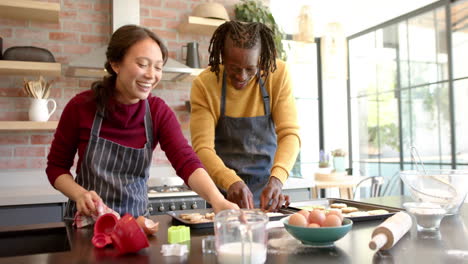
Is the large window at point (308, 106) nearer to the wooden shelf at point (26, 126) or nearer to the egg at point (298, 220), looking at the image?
the wooden shelf at point (26, 126)

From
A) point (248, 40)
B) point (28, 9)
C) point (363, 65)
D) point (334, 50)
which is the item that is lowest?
point (248, 40)

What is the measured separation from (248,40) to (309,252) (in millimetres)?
851

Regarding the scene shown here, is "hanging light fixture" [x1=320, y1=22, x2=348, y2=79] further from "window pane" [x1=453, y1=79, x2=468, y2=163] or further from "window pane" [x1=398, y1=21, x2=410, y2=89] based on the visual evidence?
"window pane" [x1=398, y1=21, x2=410, y2=89]

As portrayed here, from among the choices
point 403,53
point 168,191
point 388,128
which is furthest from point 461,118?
point 168,191

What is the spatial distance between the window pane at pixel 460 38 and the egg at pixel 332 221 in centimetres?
411

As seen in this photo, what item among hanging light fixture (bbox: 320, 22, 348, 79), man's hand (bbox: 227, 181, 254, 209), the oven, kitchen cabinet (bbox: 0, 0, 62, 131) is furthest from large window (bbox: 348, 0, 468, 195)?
kitchen cabinet (bbox: 0, 0, 62, 131)

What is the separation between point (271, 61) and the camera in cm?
170

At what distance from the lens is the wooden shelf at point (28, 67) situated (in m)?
2.71

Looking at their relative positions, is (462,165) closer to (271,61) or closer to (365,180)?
(365,180)

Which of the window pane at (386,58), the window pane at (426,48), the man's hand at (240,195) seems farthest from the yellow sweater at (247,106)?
the window pane at (386,58)

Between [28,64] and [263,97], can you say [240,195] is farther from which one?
[28,64]

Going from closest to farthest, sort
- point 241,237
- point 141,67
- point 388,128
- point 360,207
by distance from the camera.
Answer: point 241,237
point 141,67
point 360,207
point 388,128

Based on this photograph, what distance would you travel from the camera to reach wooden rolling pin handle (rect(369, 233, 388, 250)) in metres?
0.84

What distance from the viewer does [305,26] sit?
11.8ft
